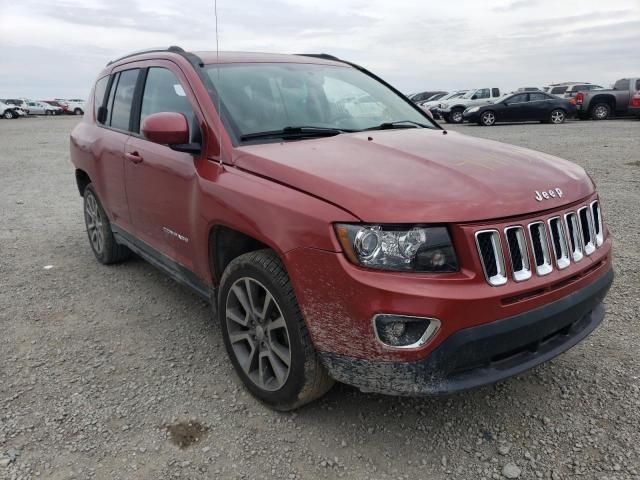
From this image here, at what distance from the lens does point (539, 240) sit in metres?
2.22

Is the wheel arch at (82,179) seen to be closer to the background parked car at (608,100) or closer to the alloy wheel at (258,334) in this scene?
the alloy wheel at (258,334)

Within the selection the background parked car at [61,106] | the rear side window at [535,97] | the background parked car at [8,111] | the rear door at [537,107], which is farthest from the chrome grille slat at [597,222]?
the background parked car at [61,106]

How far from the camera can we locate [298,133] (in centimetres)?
296

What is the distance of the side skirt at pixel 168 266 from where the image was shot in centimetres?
318

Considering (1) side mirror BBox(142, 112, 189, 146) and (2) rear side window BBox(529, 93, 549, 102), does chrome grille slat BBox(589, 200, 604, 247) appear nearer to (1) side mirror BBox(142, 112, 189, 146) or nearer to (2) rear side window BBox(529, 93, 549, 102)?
(1) side mirror BBox(142, 112, 189, 146)

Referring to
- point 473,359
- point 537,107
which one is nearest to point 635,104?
point 537,107

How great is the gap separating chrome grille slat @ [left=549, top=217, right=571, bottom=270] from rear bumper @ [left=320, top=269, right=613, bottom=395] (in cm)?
16

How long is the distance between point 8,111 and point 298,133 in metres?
44.4

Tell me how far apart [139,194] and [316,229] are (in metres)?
2.00

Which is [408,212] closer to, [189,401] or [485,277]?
[485,277]

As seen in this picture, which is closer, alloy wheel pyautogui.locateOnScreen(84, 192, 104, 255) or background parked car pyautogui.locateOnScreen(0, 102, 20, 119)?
alloy wheel pyautogui.locateOnScreen(84, 192, 104, 255)

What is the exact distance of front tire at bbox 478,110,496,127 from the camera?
69.6 feet

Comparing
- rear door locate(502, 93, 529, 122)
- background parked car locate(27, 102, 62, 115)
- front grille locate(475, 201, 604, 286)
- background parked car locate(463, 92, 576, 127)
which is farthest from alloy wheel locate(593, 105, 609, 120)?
background parked car locate(27, 102, 62, 115)

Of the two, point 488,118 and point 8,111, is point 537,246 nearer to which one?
point 488,118
